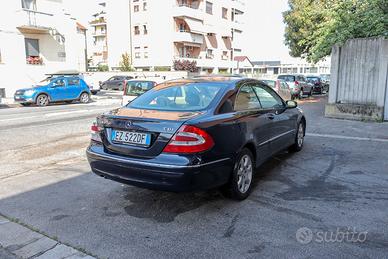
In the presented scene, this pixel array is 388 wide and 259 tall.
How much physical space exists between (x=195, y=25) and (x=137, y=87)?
3537 cm

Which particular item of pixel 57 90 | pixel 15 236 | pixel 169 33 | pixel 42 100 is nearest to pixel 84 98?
pixel 57 90

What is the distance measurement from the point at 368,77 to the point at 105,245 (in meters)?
10.7

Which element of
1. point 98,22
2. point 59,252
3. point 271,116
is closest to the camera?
point 59,252

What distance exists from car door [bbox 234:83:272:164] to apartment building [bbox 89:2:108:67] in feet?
171

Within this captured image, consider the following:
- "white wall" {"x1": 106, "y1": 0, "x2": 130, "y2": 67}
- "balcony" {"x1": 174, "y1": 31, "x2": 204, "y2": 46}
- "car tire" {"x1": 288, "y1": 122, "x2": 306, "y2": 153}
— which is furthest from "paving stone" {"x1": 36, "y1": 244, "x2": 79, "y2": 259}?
"white wall" {"x1": 106, "y1": 0, "x2": 130, "y2": 67}

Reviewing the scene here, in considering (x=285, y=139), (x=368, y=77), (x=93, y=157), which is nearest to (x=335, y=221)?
(x=285, y=139)

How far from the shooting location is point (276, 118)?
5676 millimetres

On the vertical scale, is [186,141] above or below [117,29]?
below

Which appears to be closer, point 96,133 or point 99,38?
point 96,133

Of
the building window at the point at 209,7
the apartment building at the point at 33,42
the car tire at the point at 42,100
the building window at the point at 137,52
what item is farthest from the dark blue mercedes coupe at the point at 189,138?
the building window at the point at 209,7

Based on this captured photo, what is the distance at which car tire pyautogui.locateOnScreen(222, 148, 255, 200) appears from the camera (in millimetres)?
4379

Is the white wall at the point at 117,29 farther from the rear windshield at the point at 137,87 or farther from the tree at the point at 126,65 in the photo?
the rear windshield at the point at 137,87

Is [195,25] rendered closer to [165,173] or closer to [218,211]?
[218,211]

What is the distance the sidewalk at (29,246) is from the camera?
3346mm
